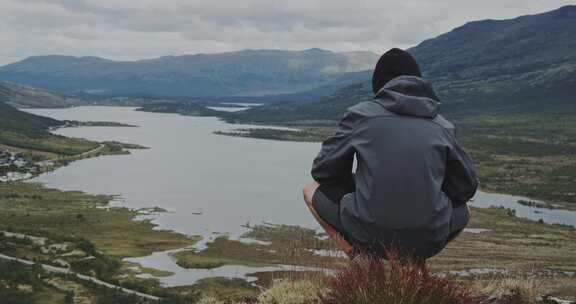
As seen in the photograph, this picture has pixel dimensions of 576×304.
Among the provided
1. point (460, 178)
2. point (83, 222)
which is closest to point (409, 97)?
point (460, 178)

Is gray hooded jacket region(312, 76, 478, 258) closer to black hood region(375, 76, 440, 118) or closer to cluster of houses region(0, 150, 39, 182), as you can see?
black hood region(375, 76, 440, 118)

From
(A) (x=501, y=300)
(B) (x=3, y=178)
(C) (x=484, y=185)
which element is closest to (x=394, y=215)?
(A) (x=501, y=300)

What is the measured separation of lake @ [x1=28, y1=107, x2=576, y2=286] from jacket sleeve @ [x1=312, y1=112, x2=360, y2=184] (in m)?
53.4

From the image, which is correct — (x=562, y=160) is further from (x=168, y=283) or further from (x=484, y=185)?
(x=168, y=283)

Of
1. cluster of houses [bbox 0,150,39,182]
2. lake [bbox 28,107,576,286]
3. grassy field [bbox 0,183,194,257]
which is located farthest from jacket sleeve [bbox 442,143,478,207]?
cluster of houses [bbox 0,150,39,182]

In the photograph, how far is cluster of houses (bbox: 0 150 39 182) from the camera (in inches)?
5408

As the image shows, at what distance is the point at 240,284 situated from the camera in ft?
186

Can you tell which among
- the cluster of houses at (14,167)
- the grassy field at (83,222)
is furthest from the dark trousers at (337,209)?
the cluster of houses at (14,167)

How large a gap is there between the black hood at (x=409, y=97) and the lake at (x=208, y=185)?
5390 centimetres

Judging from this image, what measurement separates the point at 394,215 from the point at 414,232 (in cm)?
27

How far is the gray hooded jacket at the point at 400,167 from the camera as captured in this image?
611 centimetres

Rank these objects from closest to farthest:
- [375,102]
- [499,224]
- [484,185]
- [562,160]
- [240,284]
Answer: [375,102]
[240,284]
[499,224]
[484,185]
[562,160]

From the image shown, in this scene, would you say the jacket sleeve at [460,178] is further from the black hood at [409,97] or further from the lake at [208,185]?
the lake at [208,185]

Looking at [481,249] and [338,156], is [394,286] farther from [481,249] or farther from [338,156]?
[481,249]
